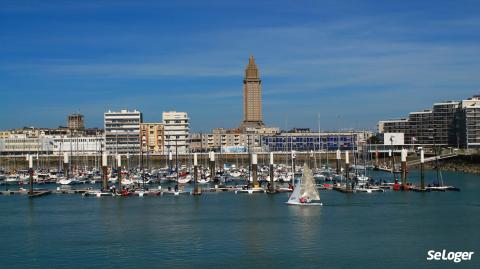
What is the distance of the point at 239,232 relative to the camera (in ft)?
138

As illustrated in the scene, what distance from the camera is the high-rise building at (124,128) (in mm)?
144250

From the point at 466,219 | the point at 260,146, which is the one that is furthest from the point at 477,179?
the point at 260,146

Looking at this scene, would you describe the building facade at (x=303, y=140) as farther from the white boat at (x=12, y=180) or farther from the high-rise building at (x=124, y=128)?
the white boat at (x=12, y=180)

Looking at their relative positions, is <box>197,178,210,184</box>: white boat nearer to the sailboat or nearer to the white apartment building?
the sailboat

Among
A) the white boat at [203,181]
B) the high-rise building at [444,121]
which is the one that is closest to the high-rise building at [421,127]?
the high-rise building at [444,121]

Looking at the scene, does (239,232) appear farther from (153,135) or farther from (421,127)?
(421,127)

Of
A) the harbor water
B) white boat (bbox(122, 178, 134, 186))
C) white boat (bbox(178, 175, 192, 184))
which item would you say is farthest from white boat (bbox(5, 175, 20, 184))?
the harbor water

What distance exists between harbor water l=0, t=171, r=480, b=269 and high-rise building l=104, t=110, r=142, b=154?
8259 centimetres

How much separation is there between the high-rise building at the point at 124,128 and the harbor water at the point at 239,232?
82.6 m

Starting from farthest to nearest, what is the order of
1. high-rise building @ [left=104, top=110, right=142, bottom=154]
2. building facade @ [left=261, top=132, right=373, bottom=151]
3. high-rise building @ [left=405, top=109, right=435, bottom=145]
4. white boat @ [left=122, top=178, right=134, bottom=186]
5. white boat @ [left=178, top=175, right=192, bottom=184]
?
high-rise building @ [left=405, top=109, right=435, bottom=145] → building facade @ [left=261, top=132, right=373, bottom=151] → high-rise building @ [left=104, top=110, right=142, bottom=154] → white boat @ [left=178, top=175, right=192, bottom=184] → white boat @ [left=122, top=178, right=134, bottom=186]

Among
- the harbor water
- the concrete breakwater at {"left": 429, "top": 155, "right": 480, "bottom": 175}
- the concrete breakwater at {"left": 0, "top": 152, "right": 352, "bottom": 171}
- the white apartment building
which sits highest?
the white apartment building

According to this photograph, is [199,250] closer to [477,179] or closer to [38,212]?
[38,212]

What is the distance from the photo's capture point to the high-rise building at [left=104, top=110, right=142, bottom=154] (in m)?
144

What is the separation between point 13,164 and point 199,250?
99.7 meters
